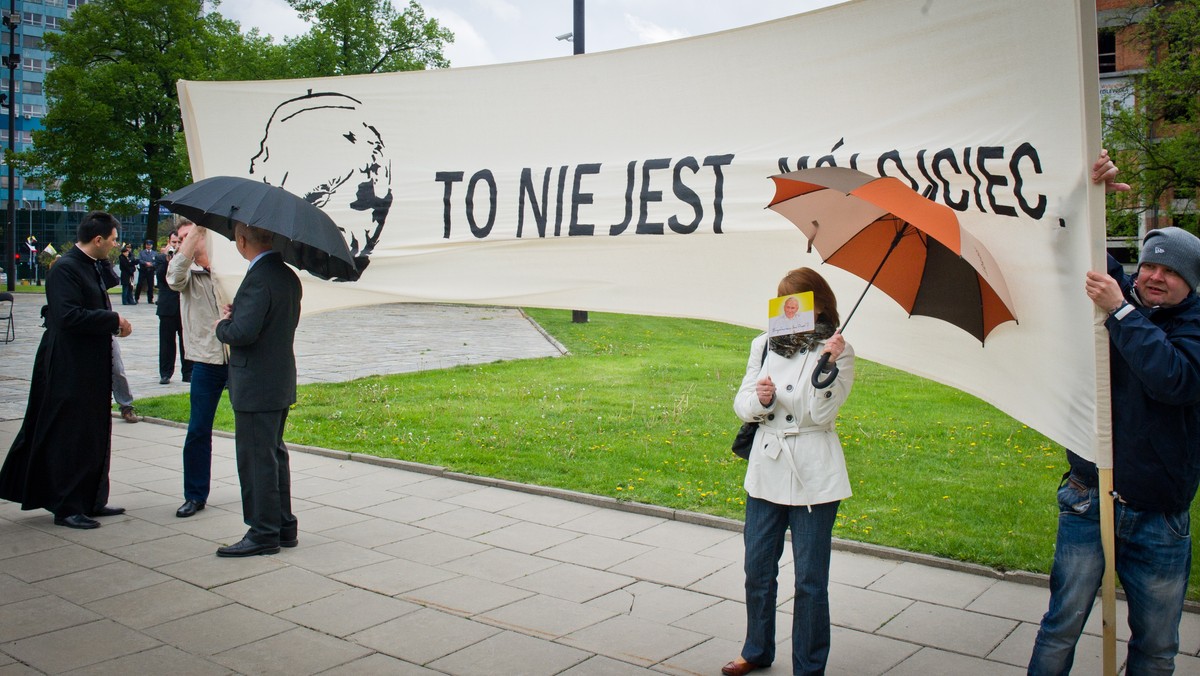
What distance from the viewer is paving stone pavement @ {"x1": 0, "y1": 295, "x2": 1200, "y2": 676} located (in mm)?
4559

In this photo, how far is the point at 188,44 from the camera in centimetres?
4850

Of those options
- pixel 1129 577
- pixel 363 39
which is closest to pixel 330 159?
pixel 1129 577

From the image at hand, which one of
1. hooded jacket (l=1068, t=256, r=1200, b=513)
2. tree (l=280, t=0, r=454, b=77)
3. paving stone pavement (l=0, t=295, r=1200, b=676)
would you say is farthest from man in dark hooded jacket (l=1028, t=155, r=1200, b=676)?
tree (l=280, t=0, r=454, b=77)

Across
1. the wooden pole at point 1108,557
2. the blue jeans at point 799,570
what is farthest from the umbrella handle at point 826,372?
the wooden pole at point 1108,557

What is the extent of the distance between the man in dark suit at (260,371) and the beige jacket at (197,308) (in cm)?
91

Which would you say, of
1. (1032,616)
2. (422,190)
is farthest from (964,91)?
(1032,616)

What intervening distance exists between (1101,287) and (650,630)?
9.07 feet

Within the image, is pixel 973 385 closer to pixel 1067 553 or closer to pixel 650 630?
pixel 1067 553

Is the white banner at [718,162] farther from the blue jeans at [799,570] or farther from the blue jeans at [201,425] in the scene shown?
the blue jeans at [201,425]

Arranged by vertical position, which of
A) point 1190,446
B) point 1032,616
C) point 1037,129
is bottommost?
point 1032,616

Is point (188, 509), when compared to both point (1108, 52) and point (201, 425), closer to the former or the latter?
point (201, 425)

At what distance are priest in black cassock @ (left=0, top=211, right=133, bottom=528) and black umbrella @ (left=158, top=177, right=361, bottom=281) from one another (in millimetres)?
1776

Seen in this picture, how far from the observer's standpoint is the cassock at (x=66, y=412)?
673 cm

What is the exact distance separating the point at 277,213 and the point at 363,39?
3769 cm
